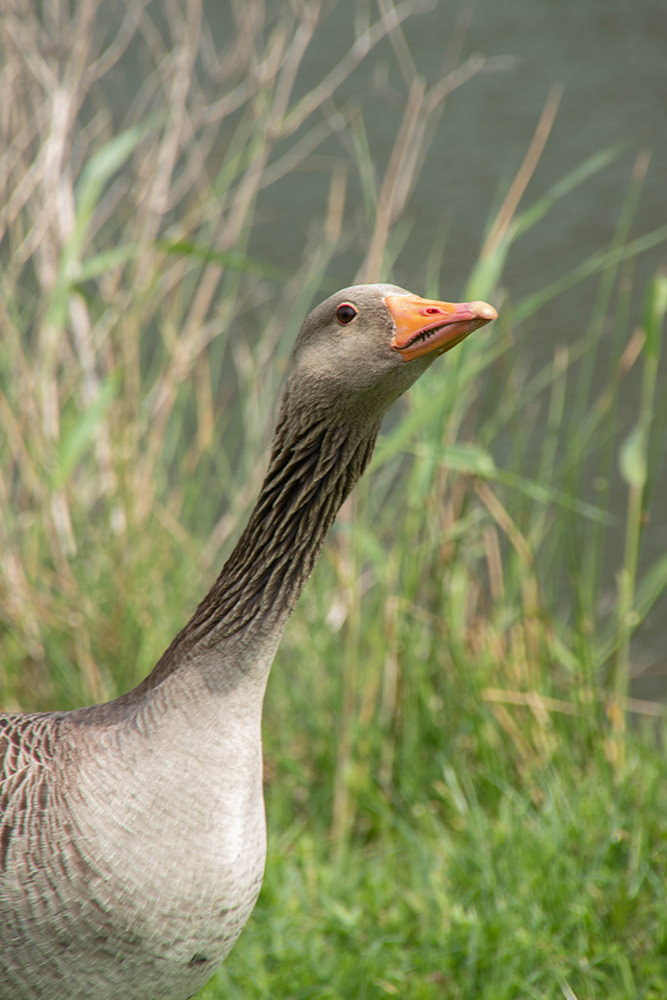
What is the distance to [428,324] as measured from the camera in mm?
1640

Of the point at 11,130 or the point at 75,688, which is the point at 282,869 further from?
the point at 11,130

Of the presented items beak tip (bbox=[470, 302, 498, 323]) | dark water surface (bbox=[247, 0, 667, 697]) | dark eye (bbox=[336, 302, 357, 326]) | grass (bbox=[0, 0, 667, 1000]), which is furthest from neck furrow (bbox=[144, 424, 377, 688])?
dark water surface (bbox=[247, 0, 667, 697])

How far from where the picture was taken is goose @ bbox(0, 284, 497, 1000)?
1736mm

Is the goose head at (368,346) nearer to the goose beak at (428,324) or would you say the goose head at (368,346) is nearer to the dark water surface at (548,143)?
the goose beak at (428,324)

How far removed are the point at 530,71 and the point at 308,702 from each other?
4.77 m

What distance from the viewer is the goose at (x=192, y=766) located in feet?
5.70

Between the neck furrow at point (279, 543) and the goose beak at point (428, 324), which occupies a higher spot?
the goose beak at point (428, 324)

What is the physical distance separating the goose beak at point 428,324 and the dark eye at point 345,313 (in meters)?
0.08

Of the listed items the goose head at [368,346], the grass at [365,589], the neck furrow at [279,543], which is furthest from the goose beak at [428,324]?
the grass at [365,589]

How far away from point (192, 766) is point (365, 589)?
251 cm

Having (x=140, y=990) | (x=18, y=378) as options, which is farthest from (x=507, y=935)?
(x=18, y=378)

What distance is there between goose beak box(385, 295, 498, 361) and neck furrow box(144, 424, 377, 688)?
25cm

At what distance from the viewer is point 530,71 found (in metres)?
6.39

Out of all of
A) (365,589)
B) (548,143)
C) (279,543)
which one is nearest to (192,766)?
(279,543)
